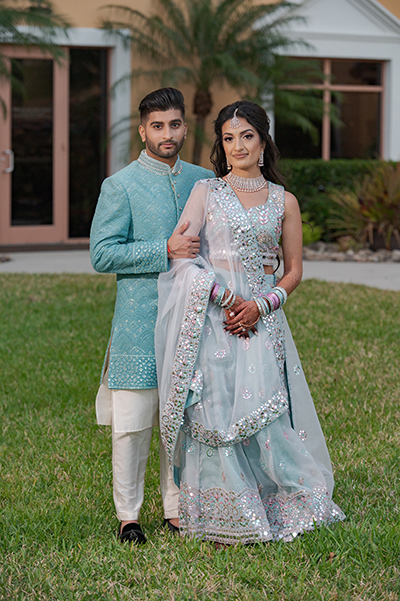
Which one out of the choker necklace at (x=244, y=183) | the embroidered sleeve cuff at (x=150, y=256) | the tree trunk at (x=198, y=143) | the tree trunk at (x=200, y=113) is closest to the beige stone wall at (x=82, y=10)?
the tree trunk at (x=200, y=113)

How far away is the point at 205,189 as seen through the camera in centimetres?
310

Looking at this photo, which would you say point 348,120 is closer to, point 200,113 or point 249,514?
point 200,113

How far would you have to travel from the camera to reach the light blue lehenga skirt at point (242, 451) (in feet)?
10.00

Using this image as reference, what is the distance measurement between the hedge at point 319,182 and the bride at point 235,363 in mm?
9698

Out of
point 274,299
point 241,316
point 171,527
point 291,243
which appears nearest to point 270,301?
point 274,299

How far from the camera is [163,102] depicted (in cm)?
302

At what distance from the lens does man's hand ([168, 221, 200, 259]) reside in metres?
3.00

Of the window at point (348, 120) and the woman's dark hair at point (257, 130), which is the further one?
the window at point (348, 120)

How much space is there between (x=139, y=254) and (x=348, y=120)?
37.3 ft

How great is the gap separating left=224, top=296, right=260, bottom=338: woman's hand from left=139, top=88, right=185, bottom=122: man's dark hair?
758 mm

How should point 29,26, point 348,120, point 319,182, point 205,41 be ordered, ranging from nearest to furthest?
point 29,26 < point 205,41 < point 319,182 < point 348,120

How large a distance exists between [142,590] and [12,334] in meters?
4.23

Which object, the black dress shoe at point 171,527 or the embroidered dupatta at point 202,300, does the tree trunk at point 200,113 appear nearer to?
the embroidered dupatta at point 202,300

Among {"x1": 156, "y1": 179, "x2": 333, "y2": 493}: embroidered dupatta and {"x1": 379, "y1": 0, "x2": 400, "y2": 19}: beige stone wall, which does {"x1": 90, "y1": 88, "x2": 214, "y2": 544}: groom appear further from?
{"x1": 379, "y1": 0, "x2": 400, "y2": 19}: beige stone wall
